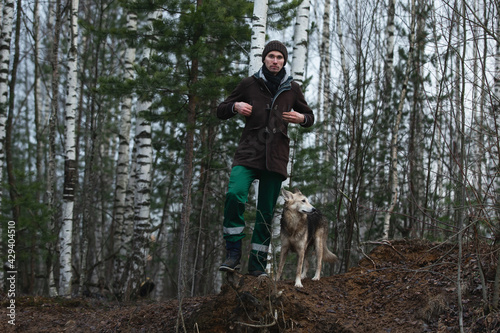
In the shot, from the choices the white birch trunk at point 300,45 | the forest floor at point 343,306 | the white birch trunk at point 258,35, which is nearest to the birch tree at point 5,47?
the forest floor at point 343,306

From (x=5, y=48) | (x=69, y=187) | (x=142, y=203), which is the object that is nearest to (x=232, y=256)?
(x=142, y=203)

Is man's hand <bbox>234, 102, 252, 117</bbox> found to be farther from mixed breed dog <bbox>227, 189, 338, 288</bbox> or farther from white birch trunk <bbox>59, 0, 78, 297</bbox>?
white birch trunk <bbox>59, 0, 78, 297</bbox>

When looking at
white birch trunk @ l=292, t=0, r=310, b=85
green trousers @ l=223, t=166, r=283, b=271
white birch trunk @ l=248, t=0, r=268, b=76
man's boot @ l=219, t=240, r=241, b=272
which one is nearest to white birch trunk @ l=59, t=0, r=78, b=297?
white birch trunk @ l=248, t=0, r=268, b=76

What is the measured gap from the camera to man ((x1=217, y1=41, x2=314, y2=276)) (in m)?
4.35

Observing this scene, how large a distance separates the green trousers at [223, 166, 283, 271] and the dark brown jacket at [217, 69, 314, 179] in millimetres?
130

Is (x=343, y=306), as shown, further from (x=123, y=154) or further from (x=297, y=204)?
(x=123, y=154)

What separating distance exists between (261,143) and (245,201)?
0.65 metres

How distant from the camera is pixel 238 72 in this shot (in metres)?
9.33

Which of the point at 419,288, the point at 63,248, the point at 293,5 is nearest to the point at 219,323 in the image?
the point at 419,288

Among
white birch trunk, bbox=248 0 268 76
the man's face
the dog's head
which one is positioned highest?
white birch trunk, bbox=248 0 268 76

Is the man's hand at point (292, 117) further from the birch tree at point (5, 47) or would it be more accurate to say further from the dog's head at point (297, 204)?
the birch tree at point (5, 47)

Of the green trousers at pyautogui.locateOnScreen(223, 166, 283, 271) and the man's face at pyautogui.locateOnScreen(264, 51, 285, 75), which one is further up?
the man's face at pyautogui.locateOnScreen(264, 51, 285, 75)

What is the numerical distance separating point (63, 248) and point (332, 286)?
6188 mm

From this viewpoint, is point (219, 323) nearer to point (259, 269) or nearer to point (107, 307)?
point (259, 269)
